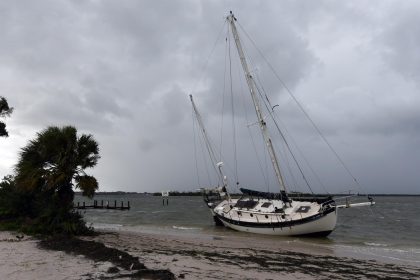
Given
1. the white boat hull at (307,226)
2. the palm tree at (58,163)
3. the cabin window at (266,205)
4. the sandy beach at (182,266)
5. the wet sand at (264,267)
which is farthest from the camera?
the cabin window at (266,205)

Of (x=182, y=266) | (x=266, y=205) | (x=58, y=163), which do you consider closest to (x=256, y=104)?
(x=266, y=205)

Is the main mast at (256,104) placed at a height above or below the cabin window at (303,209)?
above

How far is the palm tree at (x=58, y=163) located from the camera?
25156 millimetres

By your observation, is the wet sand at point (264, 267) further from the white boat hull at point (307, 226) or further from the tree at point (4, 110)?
the tree at point (4, 110)

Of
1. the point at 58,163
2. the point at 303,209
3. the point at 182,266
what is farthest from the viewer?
the point at 303,209

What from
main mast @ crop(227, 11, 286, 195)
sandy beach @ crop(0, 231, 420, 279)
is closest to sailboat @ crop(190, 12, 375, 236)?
main mast @ crop(227, 11, 286, 195)

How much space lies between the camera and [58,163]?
1009 inches

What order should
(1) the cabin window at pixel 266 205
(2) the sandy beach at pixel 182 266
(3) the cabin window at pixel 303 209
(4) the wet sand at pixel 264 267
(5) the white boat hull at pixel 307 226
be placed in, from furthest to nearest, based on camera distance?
(1) the cabin window at pixel 266 205
(3) the cabin window at pixel 303 209
(5) the white boat hull at pixel 307 226
(4) the wet sand at pixel 264 267
(2) the sandy beach at pixel 182 266

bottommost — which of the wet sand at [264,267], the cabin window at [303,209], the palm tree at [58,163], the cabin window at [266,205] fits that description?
the wet sand at [264,267]

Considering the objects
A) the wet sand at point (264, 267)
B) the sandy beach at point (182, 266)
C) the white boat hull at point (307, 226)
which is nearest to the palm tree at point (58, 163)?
the sandy beach at point (182, 266)

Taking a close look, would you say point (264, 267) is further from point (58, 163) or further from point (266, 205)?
point (266, 205)

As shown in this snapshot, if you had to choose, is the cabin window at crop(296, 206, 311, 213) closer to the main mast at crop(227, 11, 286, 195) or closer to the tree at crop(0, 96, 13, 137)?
the main mast at crop(227, 11, 286, 195)

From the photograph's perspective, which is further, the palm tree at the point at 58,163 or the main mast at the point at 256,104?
the main mast at the point at 256,104

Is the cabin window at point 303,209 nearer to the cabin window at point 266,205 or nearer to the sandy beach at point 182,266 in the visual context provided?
the cabin window at point 266,205
